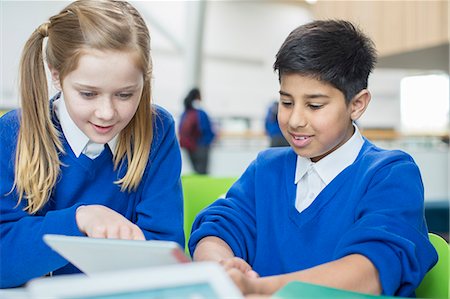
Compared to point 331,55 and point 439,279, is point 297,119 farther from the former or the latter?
point 439,279

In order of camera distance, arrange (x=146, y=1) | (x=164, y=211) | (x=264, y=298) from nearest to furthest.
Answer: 1. (x=264, y=298)
2. (x=164, y=211)
3. (x=146, y=1)

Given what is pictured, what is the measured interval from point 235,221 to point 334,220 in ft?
0.63

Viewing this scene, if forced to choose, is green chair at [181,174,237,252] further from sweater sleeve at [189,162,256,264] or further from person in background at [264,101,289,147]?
person in background at [264,101,289,147]

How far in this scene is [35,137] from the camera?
1074mm

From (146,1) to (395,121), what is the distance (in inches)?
232

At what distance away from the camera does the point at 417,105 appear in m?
12.0

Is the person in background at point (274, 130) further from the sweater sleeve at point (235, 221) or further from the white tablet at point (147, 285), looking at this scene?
the white tablet at point (147, 285)

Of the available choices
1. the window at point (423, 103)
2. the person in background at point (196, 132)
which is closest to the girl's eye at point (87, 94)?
the person in background at point (196, 132)

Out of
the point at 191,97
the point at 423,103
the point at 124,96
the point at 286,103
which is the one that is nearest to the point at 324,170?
the point at 286,103

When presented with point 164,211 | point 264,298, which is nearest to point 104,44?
point 164,211

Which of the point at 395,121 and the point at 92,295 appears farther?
the point at 395,121

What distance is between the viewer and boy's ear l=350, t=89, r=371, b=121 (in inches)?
44.3

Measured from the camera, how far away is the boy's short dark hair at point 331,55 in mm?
1066

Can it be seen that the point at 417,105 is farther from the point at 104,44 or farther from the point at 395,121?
the point at 104,44
